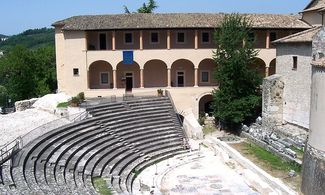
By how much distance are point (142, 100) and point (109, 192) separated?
51.2 ft

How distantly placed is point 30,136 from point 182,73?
72.5ft

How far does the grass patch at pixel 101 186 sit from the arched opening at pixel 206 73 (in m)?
22.0

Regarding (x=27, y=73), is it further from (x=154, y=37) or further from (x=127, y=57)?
(x=154, y=37)

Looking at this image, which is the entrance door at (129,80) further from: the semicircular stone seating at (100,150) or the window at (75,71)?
the semicircular stone seating at (100,150)

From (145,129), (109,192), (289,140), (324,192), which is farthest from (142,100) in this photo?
(324,192)

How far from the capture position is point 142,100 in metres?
35.2

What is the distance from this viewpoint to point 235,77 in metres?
35.7

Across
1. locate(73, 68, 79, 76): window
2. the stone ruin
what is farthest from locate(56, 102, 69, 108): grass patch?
the stone ruin

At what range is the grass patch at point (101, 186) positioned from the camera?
20172 millimetres

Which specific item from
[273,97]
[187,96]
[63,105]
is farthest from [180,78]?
[63,105]

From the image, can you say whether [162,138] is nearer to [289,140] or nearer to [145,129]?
[145,129]

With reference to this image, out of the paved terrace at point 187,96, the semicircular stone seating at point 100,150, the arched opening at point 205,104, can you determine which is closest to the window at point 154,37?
the paved terrace at point 187,96

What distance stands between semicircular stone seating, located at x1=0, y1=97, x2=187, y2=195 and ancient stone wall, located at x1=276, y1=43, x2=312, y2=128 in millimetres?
8978

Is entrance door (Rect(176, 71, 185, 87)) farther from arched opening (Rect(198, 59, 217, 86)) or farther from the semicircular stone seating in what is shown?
the semicircular stone seating
